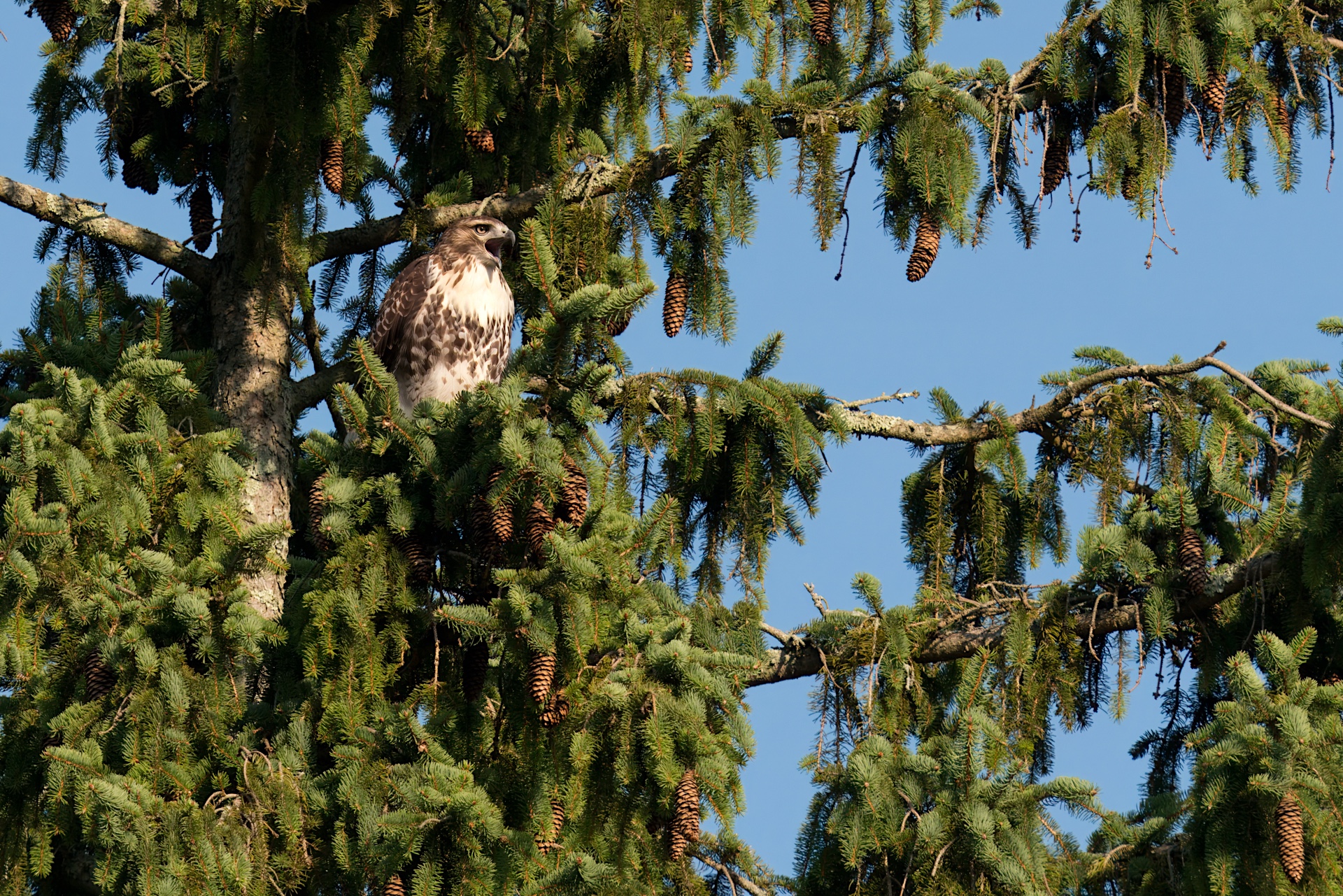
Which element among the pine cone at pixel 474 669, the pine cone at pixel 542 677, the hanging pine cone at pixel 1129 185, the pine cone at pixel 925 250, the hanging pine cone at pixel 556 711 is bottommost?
the hanging pine cone at pixel 556 711

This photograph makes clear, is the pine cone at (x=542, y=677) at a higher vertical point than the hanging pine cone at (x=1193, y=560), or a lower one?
lower

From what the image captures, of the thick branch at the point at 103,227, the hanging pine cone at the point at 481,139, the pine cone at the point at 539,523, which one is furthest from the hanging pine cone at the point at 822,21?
the thick branch at the point at 103,227

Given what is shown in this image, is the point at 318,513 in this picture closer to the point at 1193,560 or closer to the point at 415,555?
the point at 415,555

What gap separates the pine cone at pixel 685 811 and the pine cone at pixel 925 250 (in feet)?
6.42

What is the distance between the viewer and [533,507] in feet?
12.9

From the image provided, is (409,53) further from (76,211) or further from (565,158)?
(76,211)

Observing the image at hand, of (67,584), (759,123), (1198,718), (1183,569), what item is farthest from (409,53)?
(1198,718)

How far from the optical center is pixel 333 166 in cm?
533

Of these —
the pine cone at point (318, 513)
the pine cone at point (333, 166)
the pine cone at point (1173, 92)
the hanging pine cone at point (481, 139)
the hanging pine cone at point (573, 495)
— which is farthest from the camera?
the hanging pine cone at point (481, 139)

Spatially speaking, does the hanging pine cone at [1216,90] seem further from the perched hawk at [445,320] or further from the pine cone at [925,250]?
the perched hawk at [445,320]

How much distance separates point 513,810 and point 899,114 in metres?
2.53

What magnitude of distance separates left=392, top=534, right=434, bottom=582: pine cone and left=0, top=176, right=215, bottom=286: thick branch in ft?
7.40

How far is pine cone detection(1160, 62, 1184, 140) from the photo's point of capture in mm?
5195

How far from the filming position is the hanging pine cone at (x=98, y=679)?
4.04 metres
